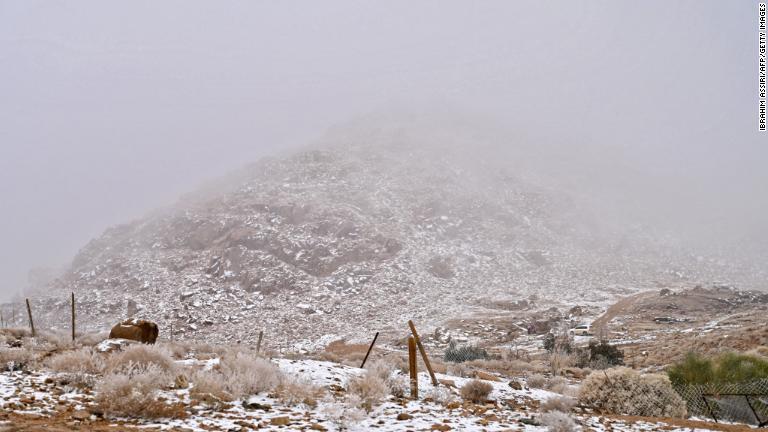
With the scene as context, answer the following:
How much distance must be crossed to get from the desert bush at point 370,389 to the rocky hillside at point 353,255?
20.5 m

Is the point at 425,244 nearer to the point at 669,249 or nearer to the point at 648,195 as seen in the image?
the point at 669,249

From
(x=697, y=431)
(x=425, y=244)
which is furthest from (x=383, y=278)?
(x=697, y=431)

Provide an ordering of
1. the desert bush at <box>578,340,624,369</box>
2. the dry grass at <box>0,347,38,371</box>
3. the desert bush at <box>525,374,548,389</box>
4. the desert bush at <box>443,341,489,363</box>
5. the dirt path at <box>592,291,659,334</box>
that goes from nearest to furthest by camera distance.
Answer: the dry grass at <box>0,347,38,371</box>, the desert bush at <box>525,374,548,389</box>, the desert bush at <box>578,340,624,369</box>, the desert bush at <box>443,341,489,363</box>, the dirt path at <box>592,291,659,334</box>

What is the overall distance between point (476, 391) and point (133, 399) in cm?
610

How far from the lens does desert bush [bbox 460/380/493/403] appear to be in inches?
365

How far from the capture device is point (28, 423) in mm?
5309

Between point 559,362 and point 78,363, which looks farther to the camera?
point 559,362

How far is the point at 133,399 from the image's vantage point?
6328mm

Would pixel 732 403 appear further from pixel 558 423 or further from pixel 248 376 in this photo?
pixel 248 376

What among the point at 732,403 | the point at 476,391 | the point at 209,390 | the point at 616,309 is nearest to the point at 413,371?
the point at 476,391

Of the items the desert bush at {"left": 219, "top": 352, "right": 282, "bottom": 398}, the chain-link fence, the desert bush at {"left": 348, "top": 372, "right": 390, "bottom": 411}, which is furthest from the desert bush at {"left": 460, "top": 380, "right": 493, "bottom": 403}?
the chain-link fence

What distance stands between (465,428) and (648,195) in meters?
87.4

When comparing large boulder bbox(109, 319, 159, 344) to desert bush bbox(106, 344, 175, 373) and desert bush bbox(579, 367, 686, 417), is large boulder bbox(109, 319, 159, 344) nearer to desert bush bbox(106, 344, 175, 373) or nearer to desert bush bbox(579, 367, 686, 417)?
desert bush bbox(106, 344, 175, 373)

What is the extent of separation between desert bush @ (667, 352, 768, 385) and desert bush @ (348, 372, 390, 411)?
8844mm
